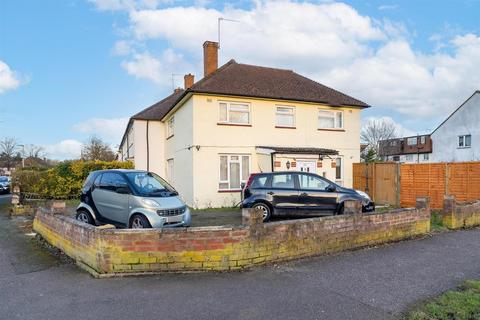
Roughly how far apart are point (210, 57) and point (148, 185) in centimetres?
1366

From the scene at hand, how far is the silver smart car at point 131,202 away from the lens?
7895 mm

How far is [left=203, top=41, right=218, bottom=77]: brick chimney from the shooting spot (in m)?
20.7

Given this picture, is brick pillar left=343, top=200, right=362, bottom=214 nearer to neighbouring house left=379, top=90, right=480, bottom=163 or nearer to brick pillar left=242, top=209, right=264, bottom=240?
brick pillar left=242, top=209, right=264, bottom=240

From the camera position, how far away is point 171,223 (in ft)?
26.3

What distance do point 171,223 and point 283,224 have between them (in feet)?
9.11

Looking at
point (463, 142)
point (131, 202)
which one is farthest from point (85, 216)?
point (463, 142)

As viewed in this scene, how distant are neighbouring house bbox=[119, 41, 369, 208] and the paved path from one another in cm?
932

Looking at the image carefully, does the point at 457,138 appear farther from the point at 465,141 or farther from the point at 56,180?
the point at 56,180

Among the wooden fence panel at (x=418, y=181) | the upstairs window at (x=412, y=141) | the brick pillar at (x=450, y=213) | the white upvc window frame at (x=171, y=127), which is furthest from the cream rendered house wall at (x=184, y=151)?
the upstairs window at (x=412, y=141)

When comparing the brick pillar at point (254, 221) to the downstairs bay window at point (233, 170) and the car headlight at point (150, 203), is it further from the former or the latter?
the downstairs bay window at point (233, 170)

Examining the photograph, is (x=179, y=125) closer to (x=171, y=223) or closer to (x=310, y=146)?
(x=310, y=146)

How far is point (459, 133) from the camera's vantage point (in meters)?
35.8

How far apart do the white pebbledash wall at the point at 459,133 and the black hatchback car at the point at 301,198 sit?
29462 millimetres

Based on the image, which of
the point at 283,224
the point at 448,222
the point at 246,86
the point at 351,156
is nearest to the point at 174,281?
the point at 283,224
